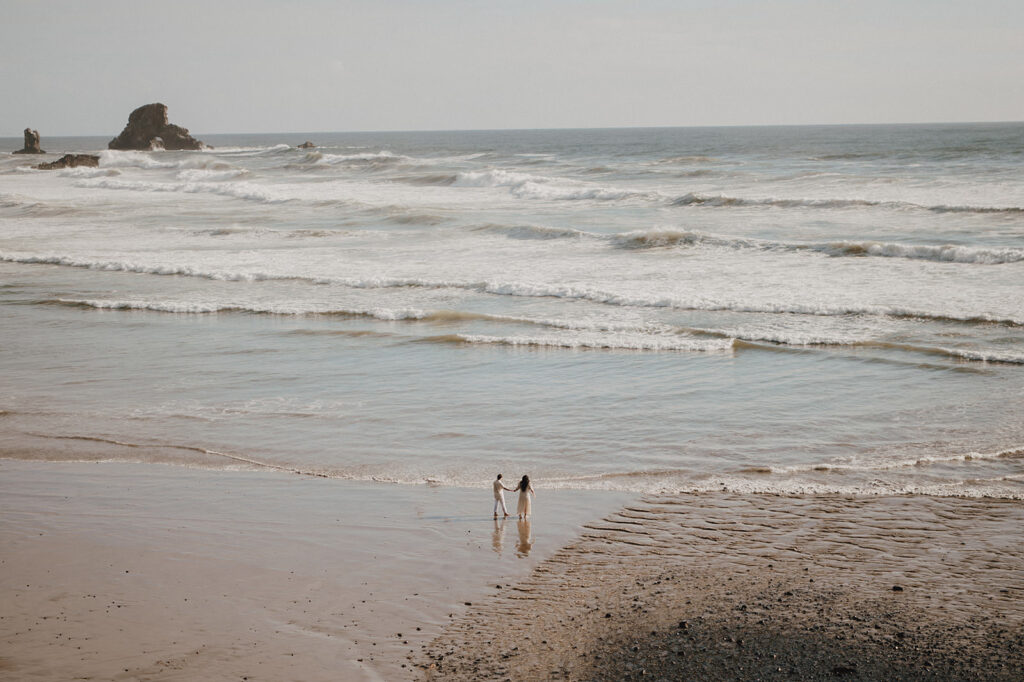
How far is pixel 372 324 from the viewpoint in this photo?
64.3ft

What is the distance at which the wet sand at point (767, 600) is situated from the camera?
6500mm

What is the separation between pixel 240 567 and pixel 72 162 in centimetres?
8200

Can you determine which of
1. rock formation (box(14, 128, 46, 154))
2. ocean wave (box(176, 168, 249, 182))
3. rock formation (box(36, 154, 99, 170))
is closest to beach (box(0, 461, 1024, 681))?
ocean wave (box(176, 168, 249, 182))

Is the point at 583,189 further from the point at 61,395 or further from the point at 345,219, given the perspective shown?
the point at 61,395

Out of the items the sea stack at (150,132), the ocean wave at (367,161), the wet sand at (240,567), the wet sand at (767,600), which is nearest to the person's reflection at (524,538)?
the wet sand at (240,567)

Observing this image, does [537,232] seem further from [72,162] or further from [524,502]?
[72,162]

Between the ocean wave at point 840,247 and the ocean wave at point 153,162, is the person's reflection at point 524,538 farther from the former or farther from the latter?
the ocean wave at point 153,162

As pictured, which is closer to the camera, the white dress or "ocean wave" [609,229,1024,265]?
the white dress

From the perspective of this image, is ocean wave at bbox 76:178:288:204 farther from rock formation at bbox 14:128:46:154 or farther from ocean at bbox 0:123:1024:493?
rock formation at bbox 14:128:46:154

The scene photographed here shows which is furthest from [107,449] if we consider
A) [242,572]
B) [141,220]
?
[141,220]

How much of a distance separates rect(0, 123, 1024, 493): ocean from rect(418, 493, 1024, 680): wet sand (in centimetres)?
97

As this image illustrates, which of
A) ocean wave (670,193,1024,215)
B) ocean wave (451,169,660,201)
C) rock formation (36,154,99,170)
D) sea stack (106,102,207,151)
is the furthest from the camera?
sea stack (106,102,207,151)

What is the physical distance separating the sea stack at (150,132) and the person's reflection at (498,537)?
4572 inches

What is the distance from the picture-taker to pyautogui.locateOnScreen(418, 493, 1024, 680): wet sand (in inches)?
256
